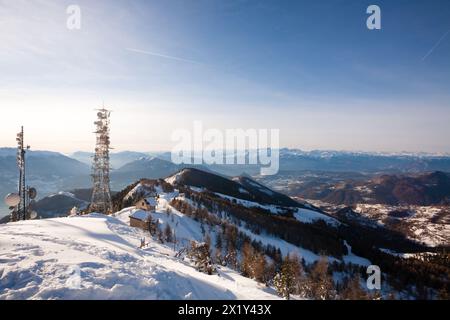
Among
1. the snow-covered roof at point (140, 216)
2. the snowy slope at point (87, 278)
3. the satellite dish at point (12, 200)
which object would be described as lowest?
the snow-covered roof at point (140, 216)

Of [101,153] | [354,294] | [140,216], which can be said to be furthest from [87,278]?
[101,153]

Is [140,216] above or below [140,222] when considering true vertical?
above

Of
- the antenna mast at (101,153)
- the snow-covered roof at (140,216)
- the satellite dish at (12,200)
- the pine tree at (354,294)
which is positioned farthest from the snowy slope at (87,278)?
the antenna mast at (101,153)

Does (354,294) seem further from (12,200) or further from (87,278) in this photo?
(12,200)

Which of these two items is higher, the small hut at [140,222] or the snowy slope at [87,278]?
the snowy slope at [87,278]

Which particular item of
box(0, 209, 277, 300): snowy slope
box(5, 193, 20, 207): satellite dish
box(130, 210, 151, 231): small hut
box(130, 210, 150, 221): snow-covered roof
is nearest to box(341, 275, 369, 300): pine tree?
box(0, 209, 277, 300): snowy slope

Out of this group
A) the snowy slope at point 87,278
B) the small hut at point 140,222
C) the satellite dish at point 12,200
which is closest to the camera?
the snowy slope at point 87,278

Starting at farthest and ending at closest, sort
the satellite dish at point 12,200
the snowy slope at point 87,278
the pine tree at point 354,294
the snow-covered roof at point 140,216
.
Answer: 1. the snow-covered roof at point 140,216
2. the satellite dish at point 12,200
3. the pine tree at point 354,294
4. the snowy slope at point 87,278

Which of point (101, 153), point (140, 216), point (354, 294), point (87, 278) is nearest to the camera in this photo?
point (87, 278)

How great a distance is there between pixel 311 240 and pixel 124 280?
123 meters

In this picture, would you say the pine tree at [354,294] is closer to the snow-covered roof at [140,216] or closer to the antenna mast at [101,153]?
the snow-covered roof at [140,216]
